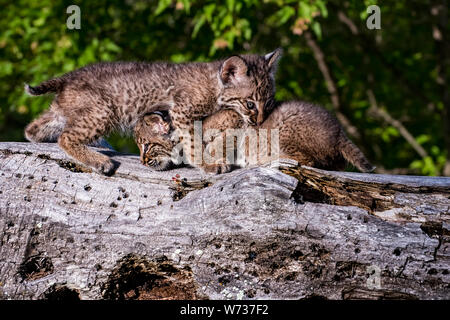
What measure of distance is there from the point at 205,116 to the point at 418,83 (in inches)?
305

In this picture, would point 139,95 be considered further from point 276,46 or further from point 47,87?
point 276,46

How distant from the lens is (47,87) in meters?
5.48

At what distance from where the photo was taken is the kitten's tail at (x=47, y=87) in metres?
5.41

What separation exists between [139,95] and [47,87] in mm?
991

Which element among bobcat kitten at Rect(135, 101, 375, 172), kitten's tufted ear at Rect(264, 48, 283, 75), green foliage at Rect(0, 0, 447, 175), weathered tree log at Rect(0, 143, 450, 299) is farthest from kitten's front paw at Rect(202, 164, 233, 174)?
green foliage at Rect(0, 0, 447, 175)

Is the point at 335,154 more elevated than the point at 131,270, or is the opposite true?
the point at 335,154

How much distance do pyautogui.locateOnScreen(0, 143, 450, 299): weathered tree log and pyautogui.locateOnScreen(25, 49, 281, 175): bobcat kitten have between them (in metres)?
0.99

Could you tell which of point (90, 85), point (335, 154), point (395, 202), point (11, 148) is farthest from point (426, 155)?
point (11, 148)

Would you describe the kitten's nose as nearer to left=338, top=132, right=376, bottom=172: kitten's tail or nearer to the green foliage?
left=338, top=132, right=376, bottom=172: kitten's tail

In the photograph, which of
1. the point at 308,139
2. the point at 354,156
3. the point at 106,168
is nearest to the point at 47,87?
the point at 106,168

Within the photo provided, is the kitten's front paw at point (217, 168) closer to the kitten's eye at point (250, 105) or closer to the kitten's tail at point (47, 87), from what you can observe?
the kitten's eye at point (250, 105)

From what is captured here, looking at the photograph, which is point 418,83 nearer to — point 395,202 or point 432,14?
point 432,14

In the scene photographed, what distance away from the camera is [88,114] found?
17.5 feet

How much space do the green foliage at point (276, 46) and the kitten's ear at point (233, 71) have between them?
6.24ft
